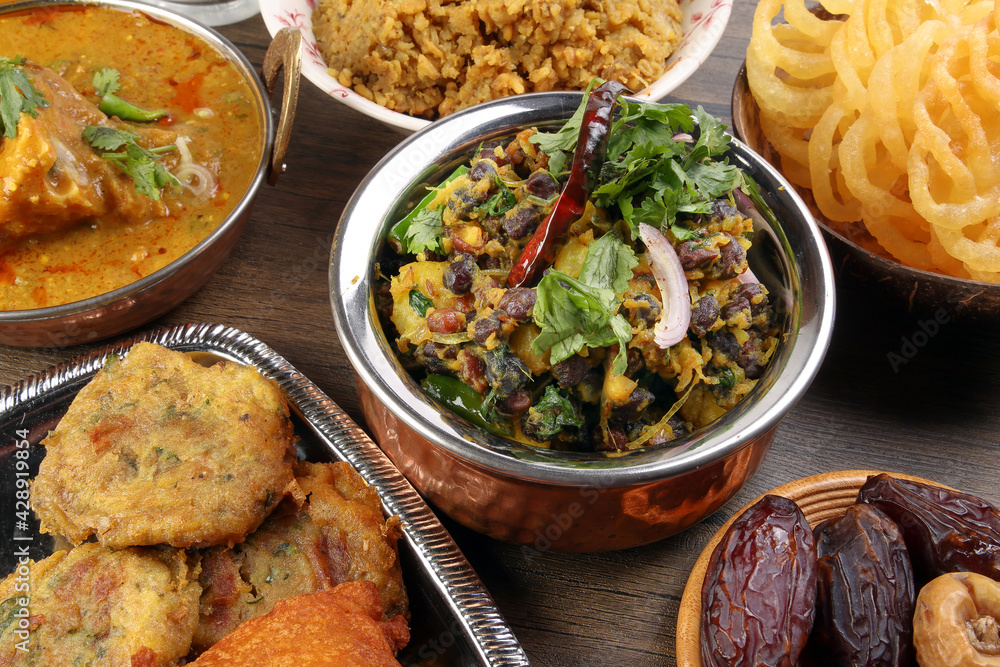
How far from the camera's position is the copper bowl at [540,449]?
5.53 ft

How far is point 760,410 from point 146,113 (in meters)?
2.56

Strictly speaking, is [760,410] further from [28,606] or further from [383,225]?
[28,606]

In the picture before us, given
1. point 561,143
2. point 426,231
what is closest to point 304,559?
point 426,231

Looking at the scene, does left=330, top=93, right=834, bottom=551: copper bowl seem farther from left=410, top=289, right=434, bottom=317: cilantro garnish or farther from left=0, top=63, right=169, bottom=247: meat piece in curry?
left=0, top=63, right=169, bottom=247: meat piece in curry

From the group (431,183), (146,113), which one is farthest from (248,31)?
(431,183)

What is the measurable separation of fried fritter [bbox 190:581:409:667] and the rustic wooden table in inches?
22.7

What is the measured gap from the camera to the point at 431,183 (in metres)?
2.26

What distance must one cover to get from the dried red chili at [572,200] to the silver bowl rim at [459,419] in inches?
15.6

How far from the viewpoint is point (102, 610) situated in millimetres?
1750

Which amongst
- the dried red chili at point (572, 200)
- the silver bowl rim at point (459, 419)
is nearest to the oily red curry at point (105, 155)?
the silver bowl rim at point (459, 419)

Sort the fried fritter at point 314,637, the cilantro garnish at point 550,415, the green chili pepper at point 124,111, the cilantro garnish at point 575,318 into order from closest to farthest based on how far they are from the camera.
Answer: the fried fritter at point 314,637, the cilantro garnish at point 575,318, the cilantro garnish at point 550,415, the green chili pepper at point 124,111

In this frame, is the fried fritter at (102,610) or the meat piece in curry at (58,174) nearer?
the fried fritter at (102,610)

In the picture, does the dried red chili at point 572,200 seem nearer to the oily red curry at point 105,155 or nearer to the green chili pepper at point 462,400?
the green chili pepper at point 462,400

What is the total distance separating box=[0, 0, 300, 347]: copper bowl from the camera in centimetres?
231
